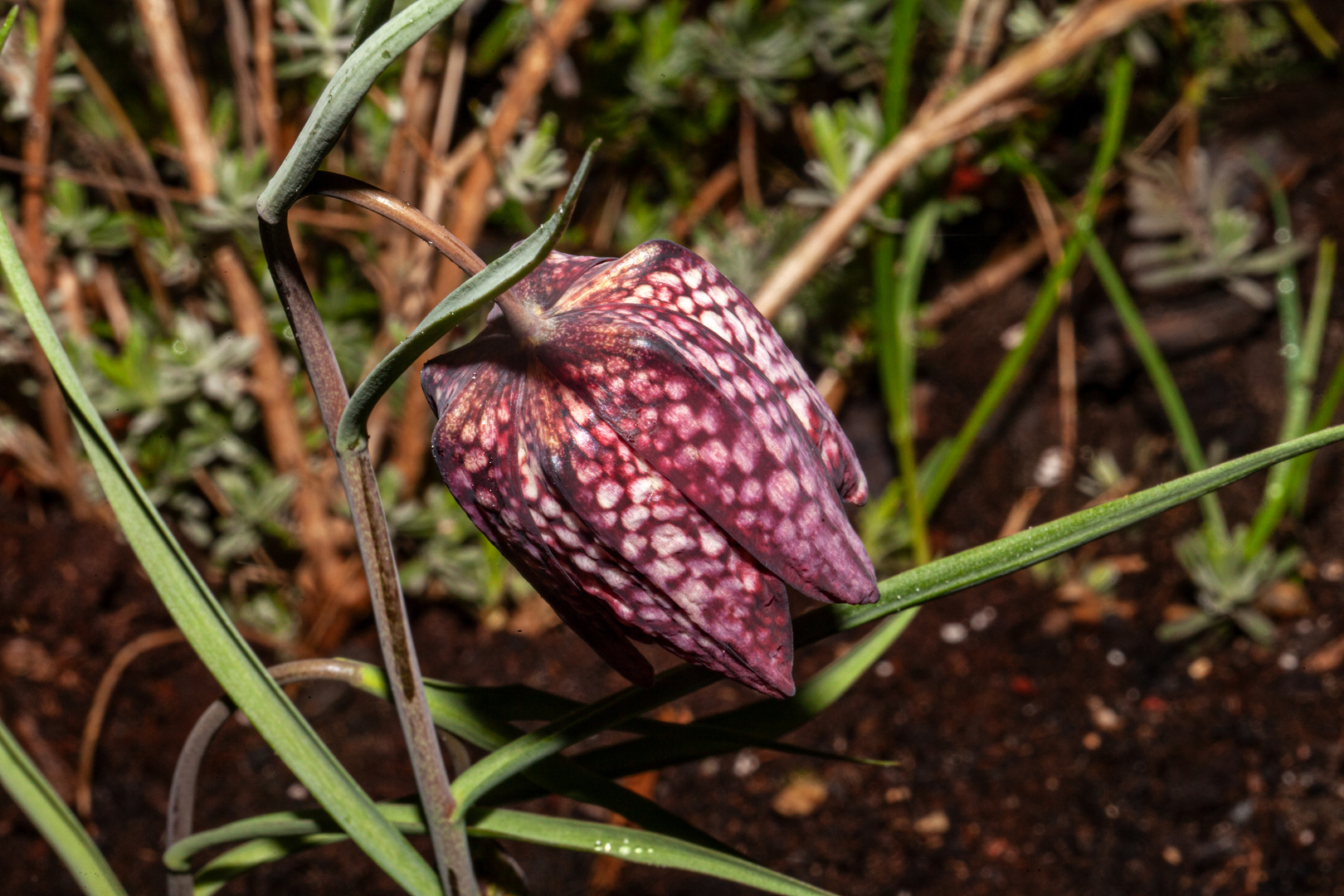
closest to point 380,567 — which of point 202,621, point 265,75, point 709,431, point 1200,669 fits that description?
point 202,621

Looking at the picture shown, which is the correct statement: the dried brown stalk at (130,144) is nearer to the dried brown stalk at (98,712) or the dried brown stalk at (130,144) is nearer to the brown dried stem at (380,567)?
the dried brown stalk at (98,712)

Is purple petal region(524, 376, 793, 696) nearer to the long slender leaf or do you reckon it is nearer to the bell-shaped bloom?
the bell-shaped bloom

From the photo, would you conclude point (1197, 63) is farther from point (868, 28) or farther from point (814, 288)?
point (814, 288)

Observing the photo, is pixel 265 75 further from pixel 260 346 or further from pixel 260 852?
pixel 260 852

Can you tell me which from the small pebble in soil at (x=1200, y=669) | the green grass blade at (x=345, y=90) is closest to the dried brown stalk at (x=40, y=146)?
the green grass blade at (x=345, y=90)

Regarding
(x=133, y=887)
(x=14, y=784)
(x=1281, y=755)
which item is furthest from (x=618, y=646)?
(x=1281, y=755)

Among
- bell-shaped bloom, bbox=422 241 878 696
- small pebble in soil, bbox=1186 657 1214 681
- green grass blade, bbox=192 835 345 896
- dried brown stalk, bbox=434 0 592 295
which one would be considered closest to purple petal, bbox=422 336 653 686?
bell-shaped bloom, bbox=422 241 878 696
